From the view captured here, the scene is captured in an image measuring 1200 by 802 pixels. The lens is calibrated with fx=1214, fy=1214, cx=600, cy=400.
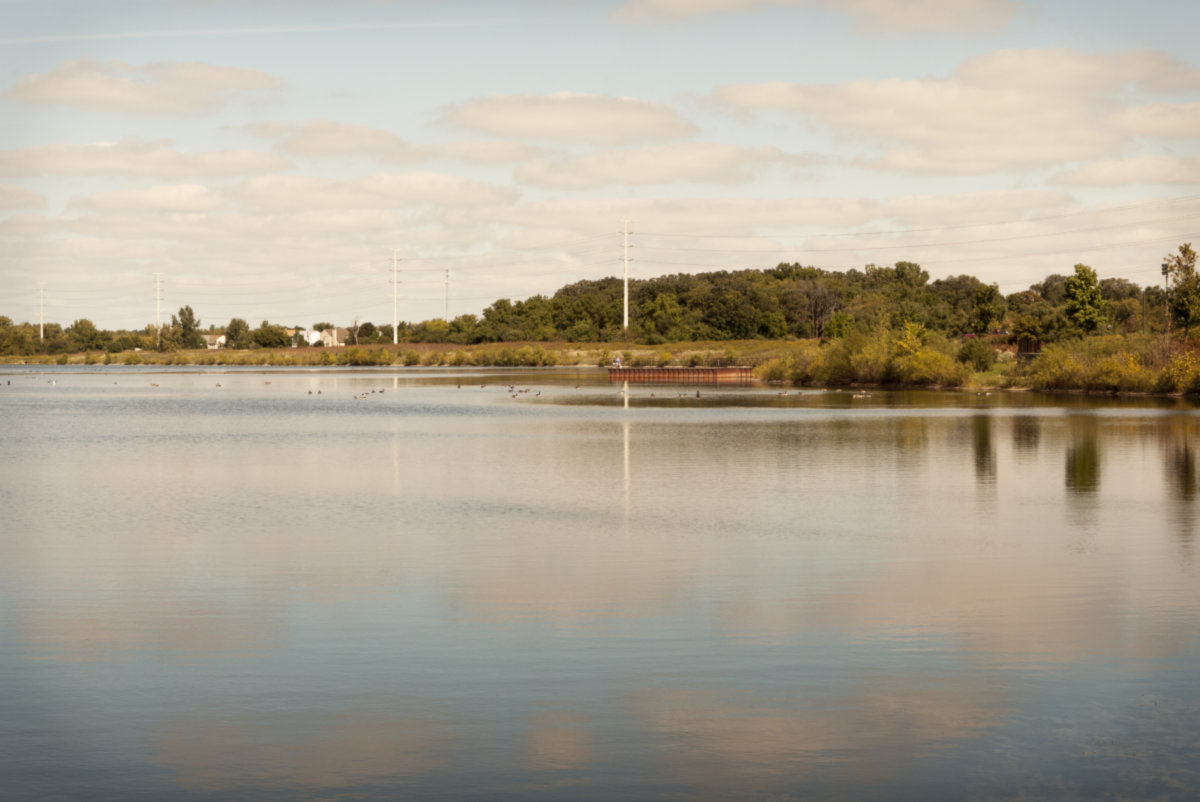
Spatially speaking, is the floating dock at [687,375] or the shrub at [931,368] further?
the floating dock at [687,375]

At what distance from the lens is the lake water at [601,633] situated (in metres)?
9.86

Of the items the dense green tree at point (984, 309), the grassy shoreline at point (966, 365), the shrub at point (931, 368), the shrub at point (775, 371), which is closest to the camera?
the grassy shoreline at point (966, 365)

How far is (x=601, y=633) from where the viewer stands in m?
14.2

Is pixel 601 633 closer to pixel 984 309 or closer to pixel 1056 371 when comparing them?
pixel 1056 371

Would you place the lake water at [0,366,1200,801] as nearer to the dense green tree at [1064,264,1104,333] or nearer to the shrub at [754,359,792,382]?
the dense green tree at [1064,264,1104,333]

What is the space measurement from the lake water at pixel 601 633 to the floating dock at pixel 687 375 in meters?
91.6

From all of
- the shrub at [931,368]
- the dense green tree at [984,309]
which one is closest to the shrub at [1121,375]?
the shrub at [931,368]

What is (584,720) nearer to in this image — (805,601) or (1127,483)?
(805,601)

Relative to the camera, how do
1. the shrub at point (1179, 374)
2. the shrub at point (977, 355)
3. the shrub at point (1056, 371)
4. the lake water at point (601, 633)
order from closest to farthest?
the lake water at point (601, 633)
the shrub at point (1179, 374)
the shrub at point (1056, 371)
the shrub at point (977, 355)

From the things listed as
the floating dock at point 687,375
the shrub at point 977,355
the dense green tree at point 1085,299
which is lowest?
the floating dock at point 687,375

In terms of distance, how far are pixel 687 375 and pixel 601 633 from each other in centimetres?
12005

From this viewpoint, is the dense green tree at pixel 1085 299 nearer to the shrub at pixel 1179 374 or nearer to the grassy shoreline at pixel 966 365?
the grassy shoreline at pixel 966 365

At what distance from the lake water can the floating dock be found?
91.6 meters

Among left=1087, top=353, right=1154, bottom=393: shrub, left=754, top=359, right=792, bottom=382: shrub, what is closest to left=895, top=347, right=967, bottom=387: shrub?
left=1087, top=353, right=1154, bottom=393: shrub
